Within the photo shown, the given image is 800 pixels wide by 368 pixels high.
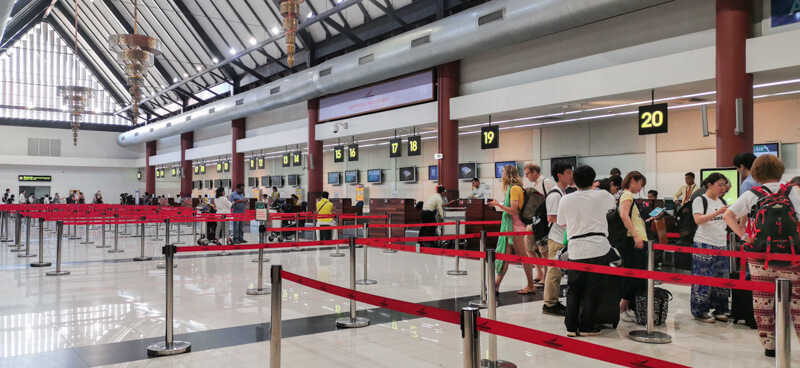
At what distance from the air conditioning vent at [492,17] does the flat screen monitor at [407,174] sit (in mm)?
10097

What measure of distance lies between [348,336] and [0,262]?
366 inches

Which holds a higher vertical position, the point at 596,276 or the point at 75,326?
the point at 596,276

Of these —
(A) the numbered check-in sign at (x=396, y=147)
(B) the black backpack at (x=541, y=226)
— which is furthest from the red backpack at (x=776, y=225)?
(A) the numbered check-in sign at (x=396, y=147)

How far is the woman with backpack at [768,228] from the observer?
4016mm

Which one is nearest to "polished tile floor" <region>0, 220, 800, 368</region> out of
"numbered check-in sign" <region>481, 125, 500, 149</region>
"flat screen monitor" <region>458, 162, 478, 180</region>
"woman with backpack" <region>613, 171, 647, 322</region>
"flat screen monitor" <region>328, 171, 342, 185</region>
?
"woman with backpack" <region>613, 171, 647, 322</region>

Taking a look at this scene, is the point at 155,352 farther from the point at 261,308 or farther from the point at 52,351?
the point at 261,308

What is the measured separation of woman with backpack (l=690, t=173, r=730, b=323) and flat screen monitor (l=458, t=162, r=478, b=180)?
14255 millimetres

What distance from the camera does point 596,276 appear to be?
4.76 meters

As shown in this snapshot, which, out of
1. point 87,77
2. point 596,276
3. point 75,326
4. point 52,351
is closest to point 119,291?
point 75,326

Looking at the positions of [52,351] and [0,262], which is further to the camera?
[0,262]

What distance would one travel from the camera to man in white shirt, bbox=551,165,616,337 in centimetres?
463

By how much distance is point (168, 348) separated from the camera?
4480 mm

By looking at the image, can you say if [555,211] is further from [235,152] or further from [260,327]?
[235,152]

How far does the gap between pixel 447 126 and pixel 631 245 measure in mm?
9848
